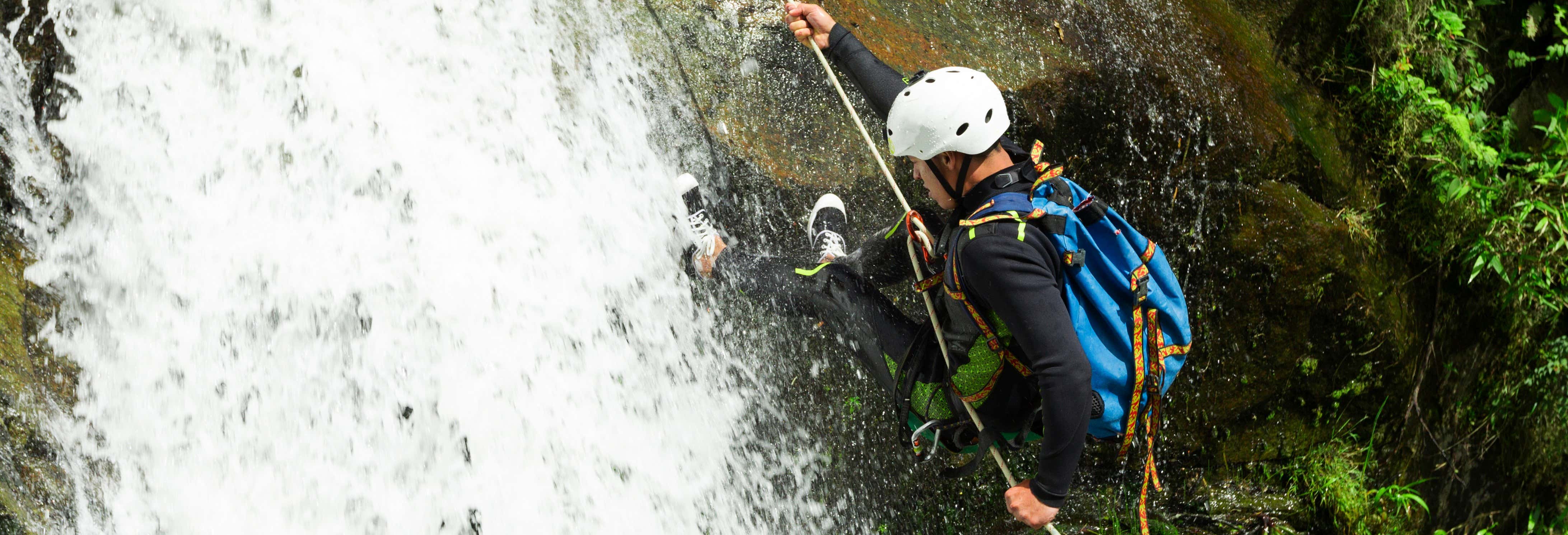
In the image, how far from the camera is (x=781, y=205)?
11.7 feet

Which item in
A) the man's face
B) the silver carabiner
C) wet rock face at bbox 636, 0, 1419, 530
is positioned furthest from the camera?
wet rock face at bbox 636, 0, 1419, 530

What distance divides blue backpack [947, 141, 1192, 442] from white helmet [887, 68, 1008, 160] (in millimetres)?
180

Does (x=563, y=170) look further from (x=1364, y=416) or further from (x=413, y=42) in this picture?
(x=1364, y=416)

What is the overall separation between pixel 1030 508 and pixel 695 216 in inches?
62.9

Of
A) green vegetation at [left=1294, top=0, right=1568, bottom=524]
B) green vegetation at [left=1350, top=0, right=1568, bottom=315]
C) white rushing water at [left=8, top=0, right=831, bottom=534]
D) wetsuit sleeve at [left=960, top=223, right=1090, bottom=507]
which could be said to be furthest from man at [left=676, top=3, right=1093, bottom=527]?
green vegetation at [left=1350, top=0, right=1568, bottom=315]

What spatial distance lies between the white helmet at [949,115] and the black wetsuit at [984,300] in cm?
13

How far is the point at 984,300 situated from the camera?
2352mm

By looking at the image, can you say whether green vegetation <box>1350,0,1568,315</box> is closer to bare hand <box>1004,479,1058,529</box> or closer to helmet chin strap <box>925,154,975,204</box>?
helmet chin strap <box>925,154,975,204</box>

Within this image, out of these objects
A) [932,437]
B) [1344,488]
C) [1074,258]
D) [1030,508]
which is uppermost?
[1074,258]

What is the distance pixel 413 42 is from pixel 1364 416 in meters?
4.85

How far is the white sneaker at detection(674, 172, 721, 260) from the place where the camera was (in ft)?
11.0

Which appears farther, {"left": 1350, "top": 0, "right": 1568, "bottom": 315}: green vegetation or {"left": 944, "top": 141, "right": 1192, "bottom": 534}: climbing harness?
{"left": 1350, "top": 0, "right": 1568, "bottom": 315}: green vegetation

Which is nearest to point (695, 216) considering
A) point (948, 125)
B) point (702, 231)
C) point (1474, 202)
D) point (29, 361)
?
point (702, 231)

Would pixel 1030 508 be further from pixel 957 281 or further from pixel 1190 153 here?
pixel 1190 153
